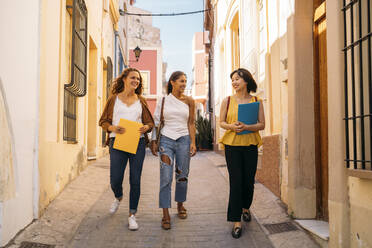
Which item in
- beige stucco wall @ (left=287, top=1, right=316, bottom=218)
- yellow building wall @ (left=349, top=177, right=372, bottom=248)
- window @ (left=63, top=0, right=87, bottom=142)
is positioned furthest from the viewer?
window @ (left=63, top=0, right=87, bottom=142)

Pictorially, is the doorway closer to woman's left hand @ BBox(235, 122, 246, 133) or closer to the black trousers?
the black trousers

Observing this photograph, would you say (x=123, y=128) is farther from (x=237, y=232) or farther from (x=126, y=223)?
(x=237, y=232)

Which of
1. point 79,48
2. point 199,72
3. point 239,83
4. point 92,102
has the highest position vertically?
point 199,72

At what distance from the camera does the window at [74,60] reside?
225 inches

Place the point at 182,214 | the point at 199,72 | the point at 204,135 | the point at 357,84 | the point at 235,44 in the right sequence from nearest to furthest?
the point at 357,84
the point at 182,214
the point at 235,44
the point at 204,135
the point at 199,72

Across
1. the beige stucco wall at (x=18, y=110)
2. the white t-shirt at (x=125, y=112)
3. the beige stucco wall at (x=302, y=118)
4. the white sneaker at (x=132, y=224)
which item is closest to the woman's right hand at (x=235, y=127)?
the beige stucco wall at (x=302, y=118)

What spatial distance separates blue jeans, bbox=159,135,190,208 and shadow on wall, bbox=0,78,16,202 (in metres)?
1.54

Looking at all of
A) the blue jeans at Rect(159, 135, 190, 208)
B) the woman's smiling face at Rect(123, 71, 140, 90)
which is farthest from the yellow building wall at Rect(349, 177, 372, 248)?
the woman's smiling face at Rect(123, 71, 140, 90)

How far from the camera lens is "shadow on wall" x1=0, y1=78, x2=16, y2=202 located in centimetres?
314

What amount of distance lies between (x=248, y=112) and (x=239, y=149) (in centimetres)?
41

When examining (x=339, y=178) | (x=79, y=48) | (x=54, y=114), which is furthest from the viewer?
(x=79, y=48)

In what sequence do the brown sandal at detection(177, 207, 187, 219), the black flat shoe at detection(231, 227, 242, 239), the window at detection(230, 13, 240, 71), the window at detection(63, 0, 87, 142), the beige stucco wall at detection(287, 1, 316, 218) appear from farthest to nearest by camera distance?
the window at detection(230, 13, 240, 71)
the window at detection(63, 0, 87, 142)
the brown sandal at detection(177, 207, 187, 219)
the beige stucco wall at detection(287, 1, 316, 218)
the black flat shoe at detection(231, 227, 242, 239)

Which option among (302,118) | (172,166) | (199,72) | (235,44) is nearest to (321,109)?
(302,118)

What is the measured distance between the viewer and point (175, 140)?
14.1 feet
